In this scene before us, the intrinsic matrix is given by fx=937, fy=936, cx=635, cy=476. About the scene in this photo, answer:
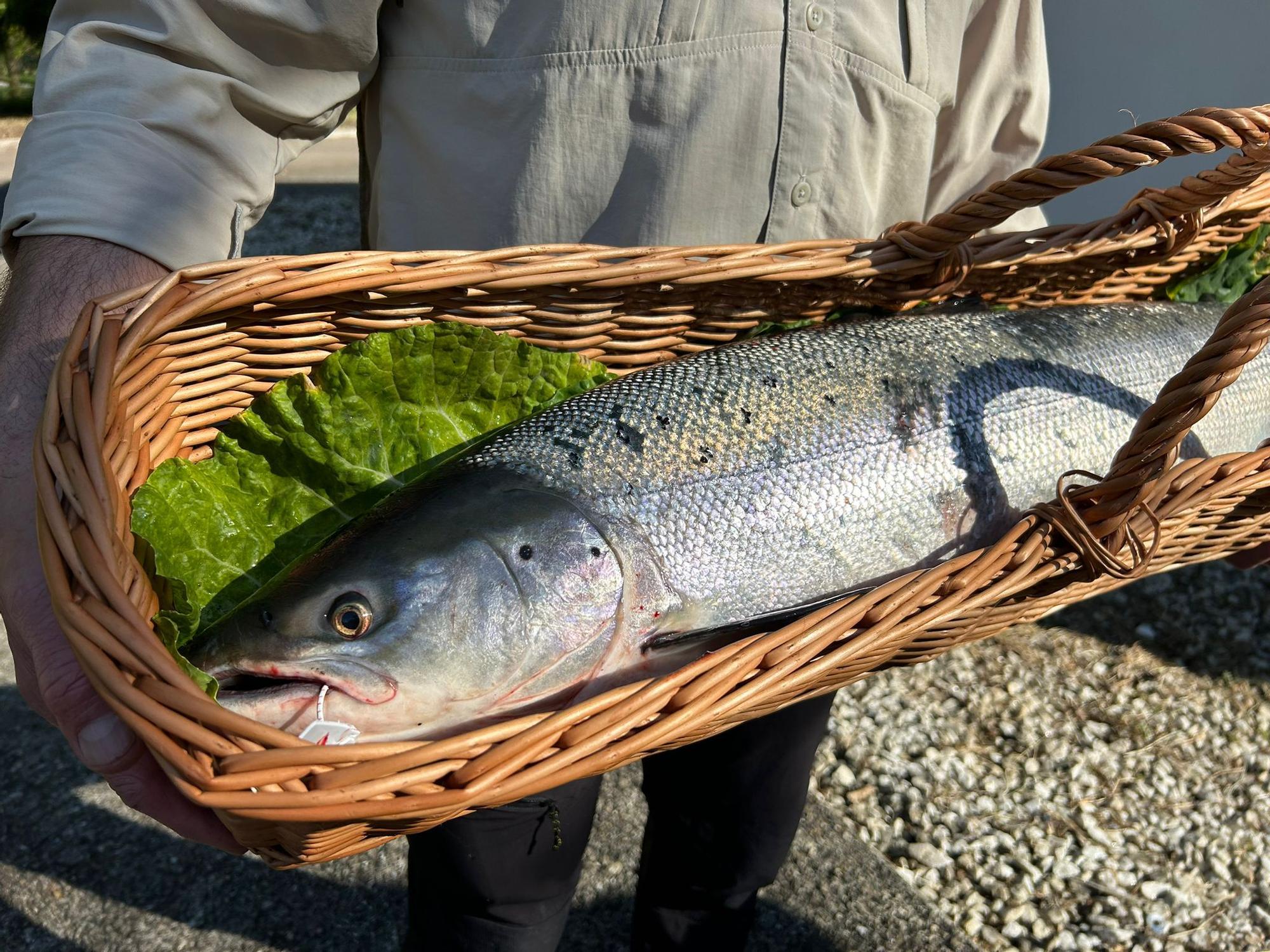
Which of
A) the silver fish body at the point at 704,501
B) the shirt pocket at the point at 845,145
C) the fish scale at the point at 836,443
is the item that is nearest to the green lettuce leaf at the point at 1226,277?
the silver fish body at the point at 704,501

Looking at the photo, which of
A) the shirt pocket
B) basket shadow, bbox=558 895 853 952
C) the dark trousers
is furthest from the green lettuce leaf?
basket shadow, bbox=558 895 853 952

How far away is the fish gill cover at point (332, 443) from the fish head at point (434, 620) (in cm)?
19

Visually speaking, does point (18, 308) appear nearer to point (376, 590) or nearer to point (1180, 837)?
point (376, 590)

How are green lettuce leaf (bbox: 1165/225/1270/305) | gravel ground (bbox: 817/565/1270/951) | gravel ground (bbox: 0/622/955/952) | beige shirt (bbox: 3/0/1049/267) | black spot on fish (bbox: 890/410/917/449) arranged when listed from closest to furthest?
beige shirt (bbox: 3/0/1049/267) → black spot on fish (bbox: 890/410/917/449) → green lettuce leaf (bbox: 1165/225/1270/305) → gravel ground (bbox: 0/622/955/952) → gravel ground (bbox: 817/565/1270/951)

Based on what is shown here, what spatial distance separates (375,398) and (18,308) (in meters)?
0.57

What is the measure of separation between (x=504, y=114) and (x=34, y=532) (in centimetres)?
112

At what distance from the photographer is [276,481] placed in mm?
1720

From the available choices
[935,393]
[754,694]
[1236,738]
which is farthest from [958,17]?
[1236,738]

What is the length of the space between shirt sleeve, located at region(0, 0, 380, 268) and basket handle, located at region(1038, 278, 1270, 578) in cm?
148

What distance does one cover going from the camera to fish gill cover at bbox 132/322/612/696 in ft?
5.05

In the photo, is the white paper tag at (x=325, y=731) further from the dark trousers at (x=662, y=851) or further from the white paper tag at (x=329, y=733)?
the dark trousers at (x=662, y=851)

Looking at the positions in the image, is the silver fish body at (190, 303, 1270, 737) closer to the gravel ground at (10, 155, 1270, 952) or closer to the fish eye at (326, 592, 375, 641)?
the fish eye at (326, 592, 375, 641)

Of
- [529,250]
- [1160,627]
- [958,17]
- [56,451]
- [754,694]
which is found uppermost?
[958,17]

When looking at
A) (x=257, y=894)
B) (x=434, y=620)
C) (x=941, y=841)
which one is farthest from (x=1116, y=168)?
(x=257, y=894)
